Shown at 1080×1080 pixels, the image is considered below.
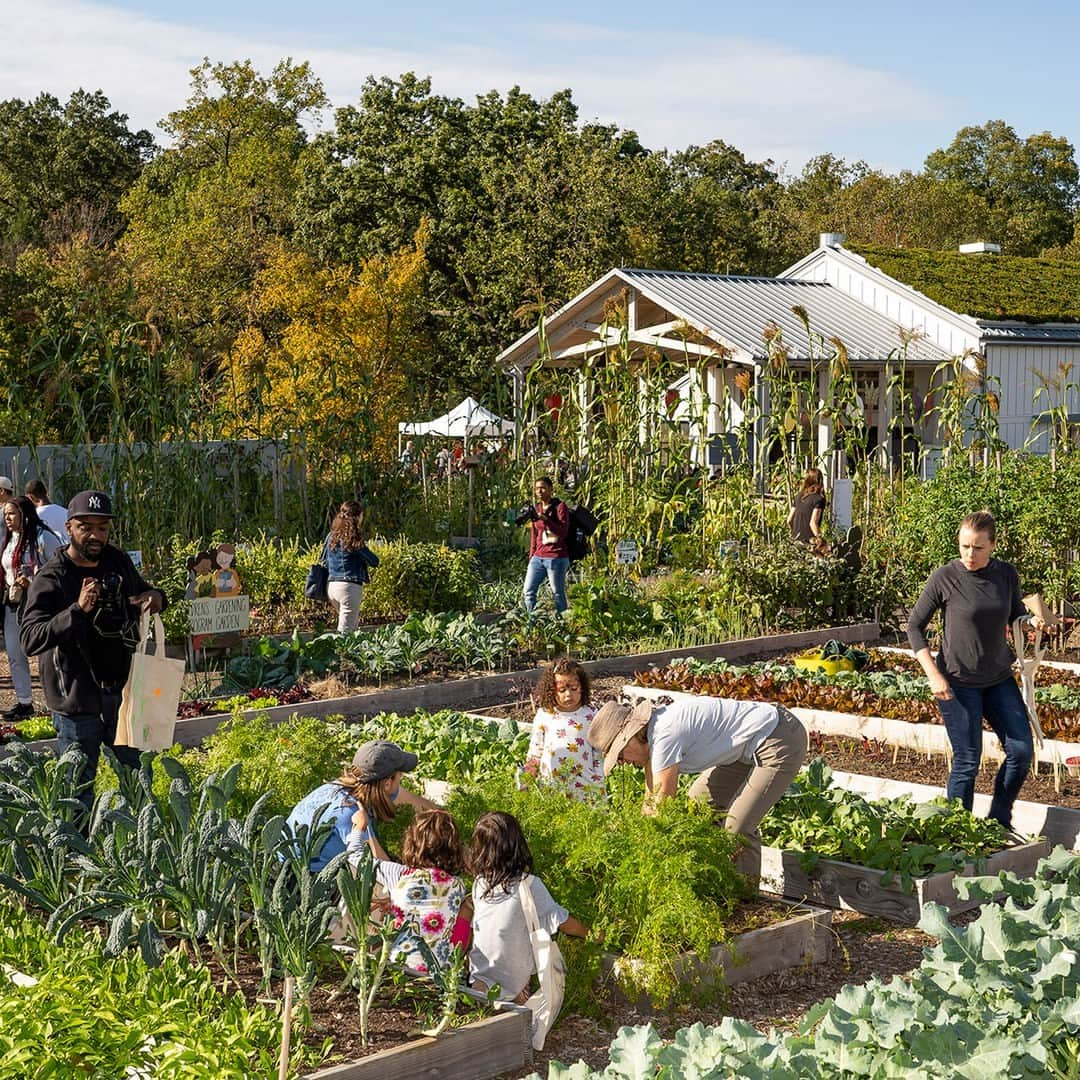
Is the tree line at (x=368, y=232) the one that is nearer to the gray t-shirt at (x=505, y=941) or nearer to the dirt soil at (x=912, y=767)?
the dirt soil at (x=912, y=767)

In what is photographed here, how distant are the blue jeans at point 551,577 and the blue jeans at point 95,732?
259 inches

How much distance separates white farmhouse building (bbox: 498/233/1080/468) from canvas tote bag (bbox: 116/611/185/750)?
14.4m

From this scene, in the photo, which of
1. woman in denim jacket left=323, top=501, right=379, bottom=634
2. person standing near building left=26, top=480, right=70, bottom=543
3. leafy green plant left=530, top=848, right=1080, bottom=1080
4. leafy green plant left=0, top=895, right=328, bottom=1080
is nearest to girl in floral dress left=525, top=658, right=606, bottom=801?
leafy green plant left=0, top=895, right=328, bottom=1080

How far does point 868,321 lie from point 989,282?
2.93m

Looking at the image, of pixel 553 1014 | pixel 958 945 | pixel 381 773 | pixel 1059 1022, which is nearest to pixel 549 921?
pixel 553 1014

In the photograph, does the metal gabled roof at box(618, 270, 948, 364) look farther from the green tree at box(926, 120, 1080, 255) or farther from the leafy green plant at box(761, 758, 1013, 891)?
the green tree at box(926, 120, 1080, 255)

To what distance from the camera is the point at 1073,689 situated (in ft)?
33.0

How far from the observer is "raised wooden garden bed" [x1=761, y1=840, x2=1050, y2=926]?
238 inches

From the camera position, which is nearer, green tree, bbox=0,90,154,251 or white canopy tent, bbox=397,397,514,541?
white canopy tent, bbox=397,397,514,541

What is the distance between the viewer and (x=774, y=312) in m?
23.2

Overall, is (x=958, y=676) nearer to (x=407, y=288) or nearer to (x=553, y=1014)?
(x=553, y=1014)

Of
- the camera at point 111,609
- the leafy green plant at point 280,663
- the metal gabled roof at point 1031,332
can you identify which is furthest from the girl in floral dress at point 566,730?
the metal gabled roof at point 1031,332

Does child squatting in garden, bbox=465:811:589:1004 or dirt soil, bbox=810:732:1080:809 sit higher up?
child squatting in garden, bbox=465:811:589:1004

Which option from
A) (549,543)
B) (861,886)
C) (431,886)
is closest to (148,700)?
(431,886)
